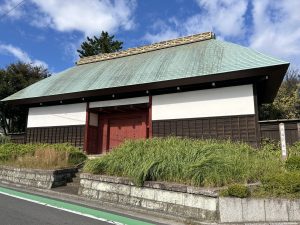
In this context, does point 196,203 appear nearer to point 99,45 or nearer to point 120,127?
point 120,127

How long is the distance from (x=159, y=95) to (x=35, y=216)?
948 centimetres

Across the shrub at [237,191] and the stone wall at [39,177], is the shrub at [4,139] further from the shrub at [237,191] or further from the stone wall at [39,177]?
the shrub at [237,191]

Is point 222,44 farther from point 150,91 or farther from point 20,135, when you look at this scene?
point 20,135

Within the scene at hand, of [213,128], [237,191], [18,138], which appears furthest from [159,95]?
[18,138]

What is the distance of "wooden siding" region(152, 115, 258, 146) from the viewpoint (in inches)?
499

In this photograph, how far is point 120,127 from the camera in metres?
18.0

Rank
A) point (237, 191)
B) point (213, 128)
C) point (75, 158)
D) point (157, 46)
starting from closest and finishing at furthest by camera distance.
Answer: point (237, 191), point (75, 158), point (213, 128), point (157, 46)

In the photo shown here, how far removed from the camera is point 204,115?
44.9ft

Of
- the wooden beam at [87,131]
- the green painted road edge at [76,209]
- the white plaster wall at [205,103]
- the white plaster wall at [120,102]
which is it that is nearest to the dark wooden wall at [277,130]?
the white plaster wall at [205,103]

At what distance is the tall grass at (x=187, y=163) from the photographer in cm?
716

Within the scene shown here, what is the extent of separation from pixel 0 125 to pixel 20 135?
308 inches

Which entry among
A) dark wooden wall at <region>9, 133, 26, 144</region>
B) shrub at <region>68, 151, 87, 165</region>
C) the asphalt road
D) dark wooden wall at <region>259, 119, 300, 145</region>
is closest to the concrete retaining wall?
the asphalt road

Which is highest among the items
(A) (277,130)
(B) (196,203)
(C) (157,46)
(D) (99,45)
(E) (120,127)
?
(D) (99,45)

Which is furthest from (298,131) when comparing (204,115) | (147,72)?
(147,72)
